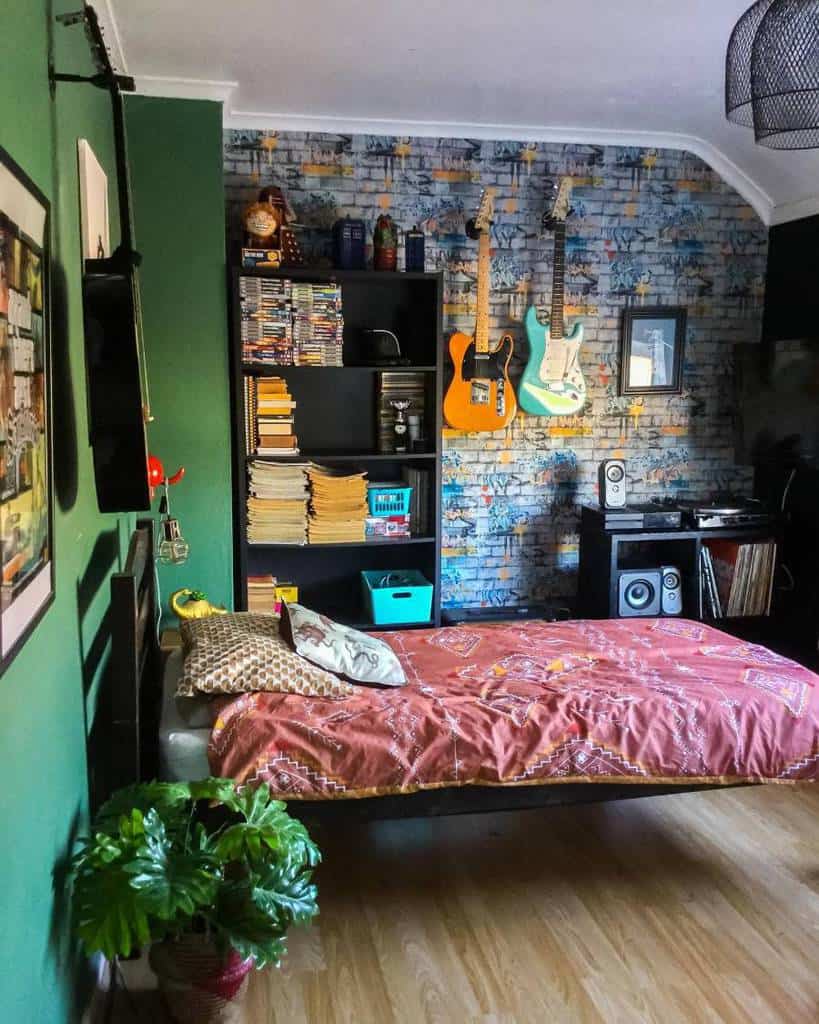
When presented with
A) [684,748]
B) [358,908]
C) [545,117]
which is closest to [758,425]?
[545,117]

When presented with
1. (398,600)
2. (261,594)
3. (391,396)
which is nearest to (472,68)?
(391,396)

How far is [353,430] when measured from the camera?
4012 mm

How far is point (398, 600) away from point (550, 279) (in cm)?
167

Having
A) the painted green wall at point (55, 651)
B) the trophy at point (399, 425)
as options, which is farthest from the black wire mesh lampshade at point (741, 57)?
the trophy at point (399, 425)

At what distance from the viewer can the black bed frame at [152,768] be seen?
1.95m

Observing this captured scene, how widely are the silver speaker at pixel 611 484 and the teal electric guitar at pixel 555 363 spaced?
Result: 33cm

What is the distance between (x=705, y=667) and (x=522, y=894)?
2.98 feet

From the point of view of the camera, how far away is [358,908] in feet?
7.72

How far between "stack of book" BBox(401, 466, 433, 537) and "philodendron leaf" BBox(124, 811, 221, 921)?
229 centimetres

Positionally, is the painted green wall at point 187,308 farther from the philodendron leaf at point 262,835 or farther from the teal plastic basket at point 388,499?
the philodendron leaf at point 262,835

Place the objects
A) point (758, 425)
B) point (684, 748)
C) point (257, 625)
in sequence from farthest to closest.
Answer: point (758, 425)
point (257, 625)
point (684, 748)

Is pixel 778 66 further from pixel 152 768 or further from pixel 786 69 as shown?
pixel 152 768

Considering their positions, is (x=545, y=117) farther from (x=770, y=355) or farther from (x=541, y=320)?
(x=770, y=355)

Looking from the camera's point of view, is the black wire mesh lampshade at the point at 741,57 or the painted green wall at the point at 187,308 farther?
the painted green wall at the point at 187,308
